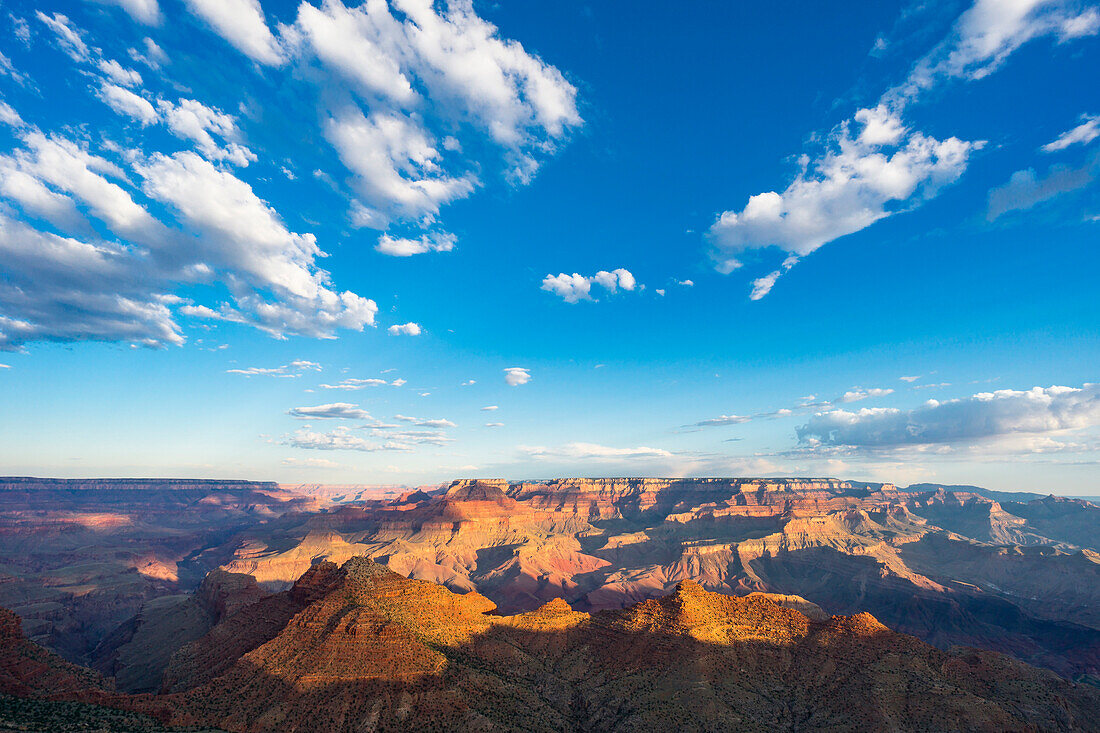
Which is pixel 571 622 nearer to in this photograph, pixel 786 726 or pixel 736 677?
pixel 736 677

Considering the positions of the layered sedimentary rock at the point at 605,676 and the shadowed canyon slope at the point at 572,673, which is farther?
the layered sedimentary rock at the point at 605,676

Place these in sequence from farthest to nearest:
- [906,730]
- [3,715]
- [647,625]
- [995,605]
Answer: [995,605], [647,625], [906,730], [3,715]

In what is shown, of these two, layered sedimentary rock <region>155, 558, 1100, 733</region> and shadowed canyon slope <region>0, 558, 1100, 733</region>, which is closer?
shadowed canyon slope <region>0, 558, 1100, 733</region>

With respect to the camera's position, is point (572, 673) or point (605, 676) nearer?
point (605, 676)

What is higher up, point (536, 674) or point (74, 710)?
point (74, 710)

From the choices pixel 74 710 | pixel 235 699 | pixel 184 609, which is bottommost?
pixel 184 609

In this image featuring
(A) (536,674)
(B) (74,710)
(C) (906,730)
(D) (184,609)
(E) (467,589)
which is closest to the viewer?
(B) (74,710)

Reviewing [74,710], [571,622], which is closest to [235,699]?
[74,710]

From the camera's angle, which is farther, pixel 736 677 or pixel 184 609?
pixel 184 609
